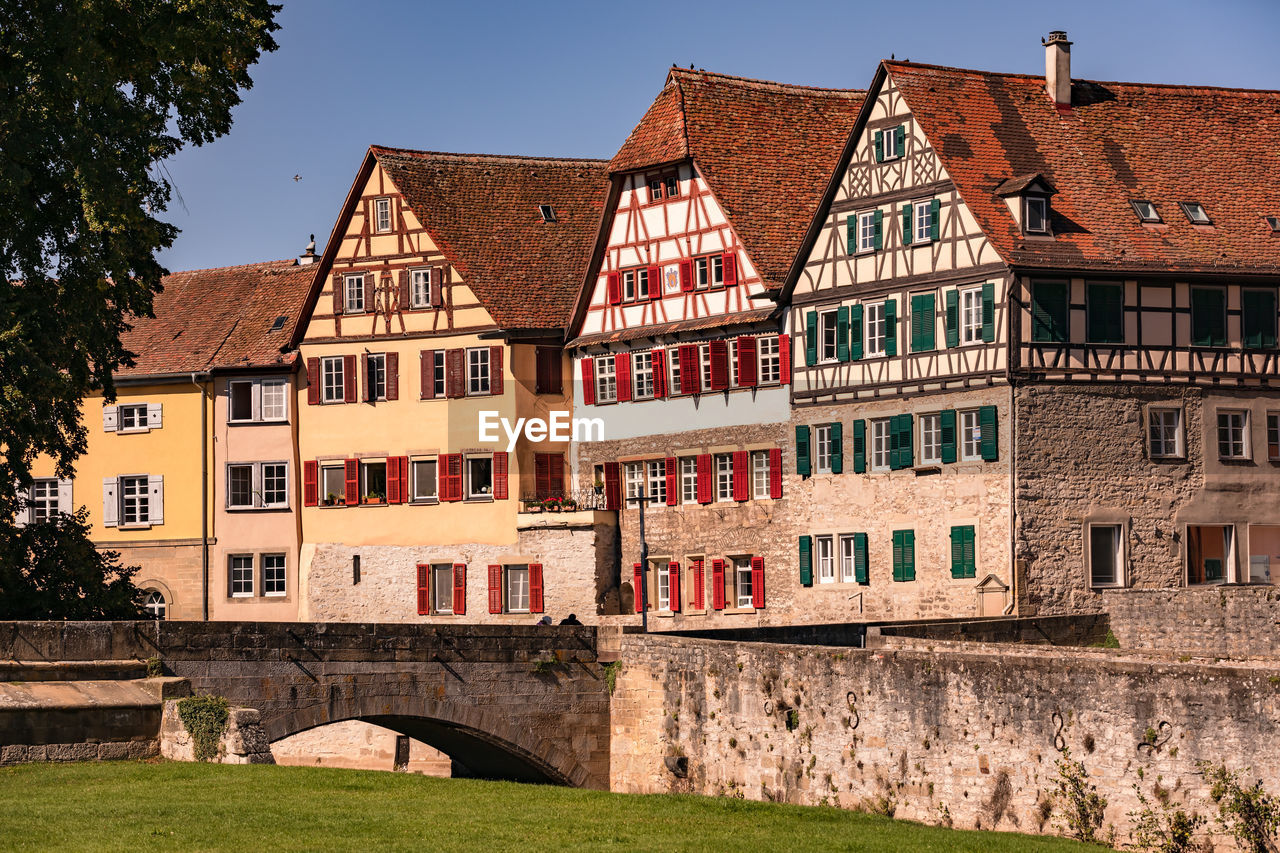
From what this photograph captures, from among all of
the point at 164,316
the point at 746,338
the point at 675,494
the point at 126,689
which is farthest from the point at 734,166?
the point at 126,689

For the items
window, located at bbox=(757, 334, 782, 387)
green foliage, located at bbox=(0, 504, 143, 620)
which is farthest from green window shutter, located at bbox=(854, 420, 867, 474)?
green foliage, located at bbox=(0, 504, 143, 620)

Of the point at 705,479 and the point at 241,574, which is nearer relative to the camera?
the point at 705,479

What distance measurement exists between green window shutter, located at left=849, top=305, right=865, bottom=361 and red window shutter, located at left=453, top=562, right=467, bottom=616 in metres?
13.0

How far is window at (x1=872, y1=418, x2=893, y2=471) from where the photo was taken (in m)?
49.3

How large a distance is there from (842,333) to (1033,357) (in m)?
5.70

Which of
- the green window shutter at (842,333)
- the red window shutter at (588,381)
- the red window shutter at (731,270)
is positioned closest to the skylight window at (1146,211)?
the green window shutter at (842,333)

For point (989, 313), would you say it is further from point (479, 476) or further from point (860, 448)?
point (479, 476)

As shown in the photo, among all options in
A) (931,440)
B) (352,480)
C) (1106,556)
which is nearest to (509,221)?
(352,480)

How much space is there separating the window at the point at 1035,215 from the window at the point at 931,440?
4.61 m

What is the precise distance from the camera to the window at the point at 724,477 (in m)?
53.7

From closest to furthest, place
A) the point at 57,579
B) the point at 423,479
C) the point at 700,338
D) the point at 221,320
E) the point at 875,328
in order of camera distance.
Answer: the point at 57,579 < the point at 875,328 < the point at 700,338 < the point at 423,479 < the point at 221,320

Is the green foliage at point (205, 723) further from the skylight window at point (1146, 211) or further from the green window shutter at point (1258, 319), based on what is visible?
the green window shutter at point (1258, 319)

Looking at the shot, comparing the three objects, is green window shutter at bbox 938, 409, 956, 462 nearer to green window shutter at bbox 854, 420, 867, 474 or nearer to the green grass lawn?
green window shutter at bbox 854, 420, 867, 474

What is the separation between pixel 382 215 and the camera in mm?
59344
